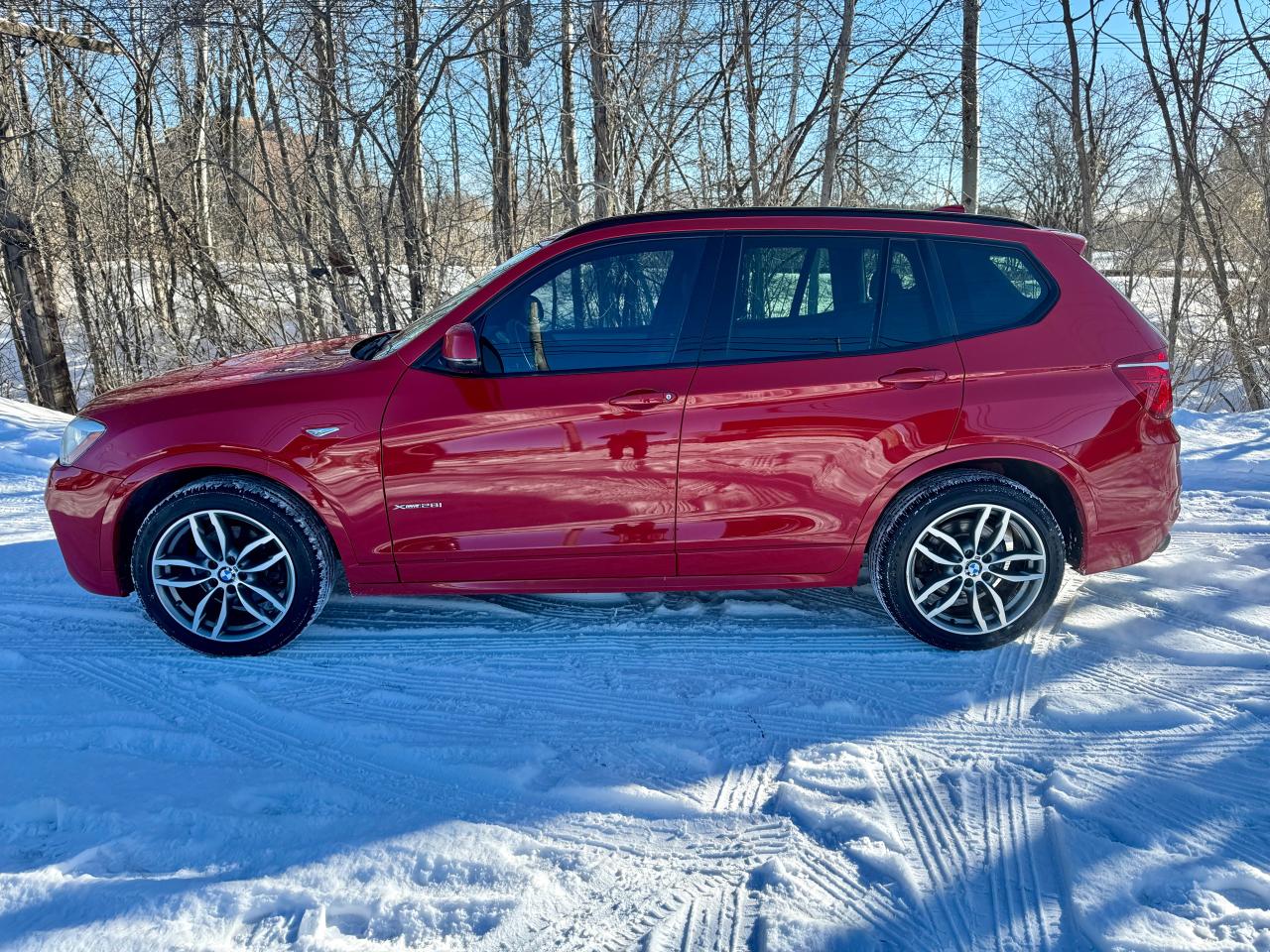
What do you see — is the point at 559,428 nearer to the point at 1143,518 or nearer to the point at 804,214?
the point at 804,214

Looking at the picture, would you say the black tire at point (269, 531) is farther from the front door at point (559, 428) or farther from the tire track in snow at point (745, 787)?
the tire track in snow at point (745, 787)

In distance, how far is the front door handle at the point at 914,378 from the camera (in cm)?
351

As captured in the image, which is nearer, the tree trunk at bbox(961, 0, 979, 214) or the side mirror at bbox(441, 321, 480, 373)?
the side mirror at bbox(441, 321, 480, 373)

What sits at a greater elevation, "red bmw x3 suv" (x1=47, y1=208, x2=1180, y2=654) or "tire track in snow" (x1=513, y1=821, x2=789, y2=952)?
"red bmw x3 suv" (x1=47, y1=208, x2=1180, y2=654)

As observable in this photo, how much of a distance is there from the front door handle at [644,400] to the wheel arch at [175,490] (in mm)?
1288

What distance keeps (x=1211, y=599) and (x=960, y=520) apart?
146cm

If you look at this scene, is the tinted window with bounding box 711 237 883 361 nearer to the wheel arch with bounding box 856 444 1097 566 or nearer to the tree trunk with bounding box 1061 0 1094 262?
the wheel arch with bounding box 856 444 1097 566

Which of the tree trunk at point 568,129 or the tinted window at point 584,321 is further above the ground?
the tree trunk at point 568,129

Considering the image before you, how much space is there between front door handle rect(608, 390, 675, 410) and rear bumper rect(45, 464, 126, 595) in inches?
84.4

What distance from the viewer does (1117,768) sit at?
9.04 feet

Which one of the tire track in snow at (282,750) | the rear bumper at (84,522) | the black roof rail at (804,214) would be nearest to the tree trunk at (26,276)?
the rear bumper at (84,522)

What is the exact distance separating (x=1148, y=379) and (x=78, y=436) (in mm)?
4594

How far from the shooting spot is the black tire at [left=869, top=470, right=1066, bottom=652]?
3.56 meters

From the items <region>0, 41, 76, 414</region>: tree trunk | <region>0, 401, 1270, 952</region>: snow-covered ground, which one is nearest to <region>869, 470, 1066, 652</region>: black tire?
<region>0, 401, 1270, 952</region>: snow-covered ground
